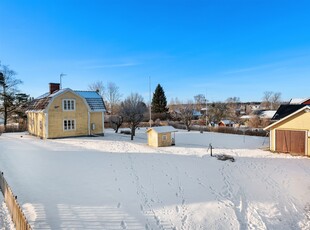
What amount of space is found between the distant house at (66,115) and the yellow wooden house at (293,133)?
58.4 ft

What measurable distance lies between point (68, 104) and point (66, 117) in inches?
54.4

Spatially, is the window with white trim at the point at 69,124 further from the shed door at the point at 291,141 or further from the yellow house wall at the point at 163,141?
the shed door at the point at 291,141

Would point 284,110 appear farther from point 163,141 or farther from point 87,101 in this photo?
point 87,101

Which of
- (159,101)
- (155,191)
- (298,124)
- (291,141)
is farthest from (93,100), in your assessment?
(159,101)

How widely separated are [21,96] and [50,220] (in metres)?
31.3

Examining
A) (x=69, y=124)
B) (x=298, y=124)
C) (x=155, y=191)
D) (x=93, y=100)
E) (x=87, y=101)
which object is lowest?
(x=155, y=191)

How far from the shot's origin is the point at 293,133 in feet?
55.3

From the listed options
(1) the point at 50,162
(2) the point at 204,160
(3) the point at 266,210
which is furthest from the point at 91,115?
(3) the point at 266,210

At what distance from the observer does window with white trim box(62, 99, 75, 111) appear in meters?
21.6

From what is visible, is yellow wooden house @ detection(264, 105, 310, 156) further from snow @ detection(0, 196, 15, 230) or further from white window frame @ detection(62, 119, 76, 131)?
white window frame @ detection(62, 119, 76, 131)

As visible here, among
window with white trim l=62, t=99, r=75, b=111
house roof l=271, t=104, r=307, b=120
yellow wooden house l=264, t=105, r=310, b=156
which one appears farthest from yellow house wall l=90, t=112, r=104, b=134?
house roof l=271, t=104, r=307, b=120

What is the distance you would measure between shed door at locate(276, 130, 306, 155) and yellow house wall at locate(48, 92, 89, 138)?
1891 centimetres

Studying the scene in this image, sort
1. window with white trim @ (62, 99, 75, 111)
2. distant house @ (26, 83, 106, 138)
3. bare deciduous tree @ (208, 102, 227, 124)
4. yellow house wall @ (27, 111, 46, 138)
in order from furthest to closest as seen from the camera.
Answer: bare deciduous tree @ (208, 102, 227, 124) → window with white trim @ (62, 99, 75, 111) → yellow house wall @ (27, 111, 46, 138) → distant house @ (26, 83, 106, 138)

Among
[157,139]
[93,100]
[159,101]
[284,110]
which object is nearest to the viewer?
[157,139]
